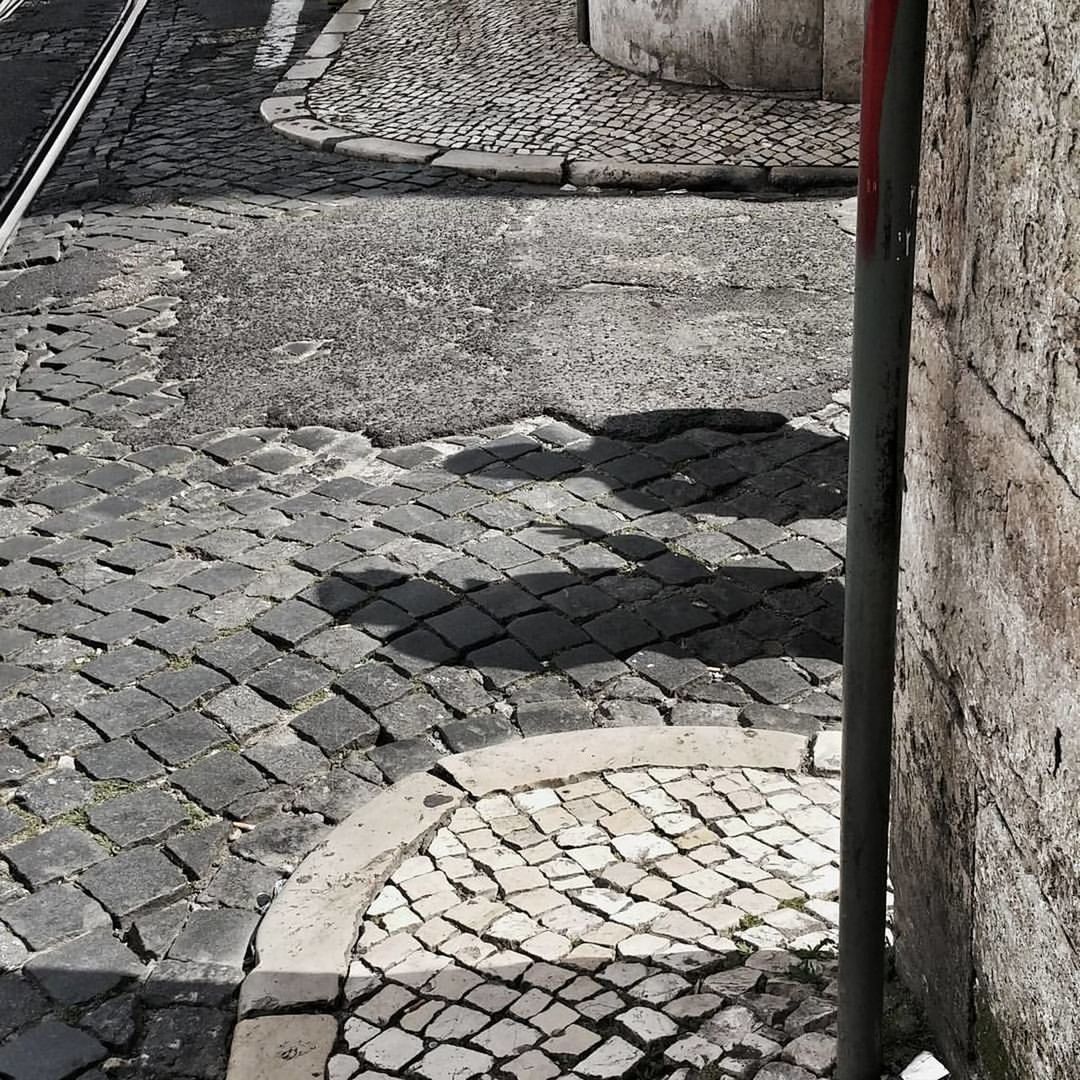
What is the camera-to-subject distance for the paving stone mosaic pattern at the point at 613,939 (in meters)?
2.92

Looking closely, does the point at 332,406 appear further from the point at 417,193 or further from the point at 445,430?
the point at 417,193

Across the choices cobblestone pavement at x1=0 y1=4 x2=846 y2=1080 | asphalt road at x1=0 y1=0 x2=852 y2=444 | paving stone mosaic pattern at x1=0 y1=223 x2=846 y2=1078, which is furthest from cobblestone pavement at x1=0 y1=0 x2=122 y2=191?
paving stone mosaic pattern at x1=0 y1=223 x2=846 y2=1078

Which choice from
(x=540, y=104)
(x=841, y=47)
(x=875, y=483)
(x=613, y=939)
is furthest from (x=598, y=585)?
(x=540, y=104)

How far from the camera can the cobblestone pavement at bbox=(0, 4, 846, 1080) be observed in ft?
12.0

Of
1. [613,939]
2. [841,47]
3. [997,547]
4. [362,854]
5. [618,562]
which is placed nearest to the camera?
[997,547]

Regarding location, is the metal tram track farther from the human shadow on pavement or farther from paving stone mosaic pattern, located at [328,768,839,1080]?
paving stone mosaic pattern, located at [328,768,839,1080]

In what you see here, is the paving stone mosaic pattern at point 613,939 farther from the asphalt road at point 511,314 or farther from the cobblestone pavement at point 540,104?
the cobblestone pavement at point 540,104

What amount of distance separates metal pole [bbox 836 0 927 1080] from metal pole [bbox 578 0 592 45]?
10370 mm

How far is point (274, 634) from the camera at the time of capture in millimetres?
4824

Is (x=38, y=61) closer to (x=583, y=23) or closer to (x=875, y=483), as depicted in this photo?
(x=583, y=23)

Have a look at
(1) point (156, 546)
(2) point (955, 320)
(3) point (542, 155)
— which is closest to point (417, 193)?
Result: (3) point (542, 155)

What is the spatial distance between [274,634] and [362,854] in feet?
4.18

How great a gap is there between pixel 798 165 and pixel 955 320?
283 inches

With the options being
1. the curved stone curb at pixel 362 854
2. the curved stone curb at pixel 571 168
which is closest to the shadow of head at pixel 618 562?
the curved stone curb at pixel 362 854
